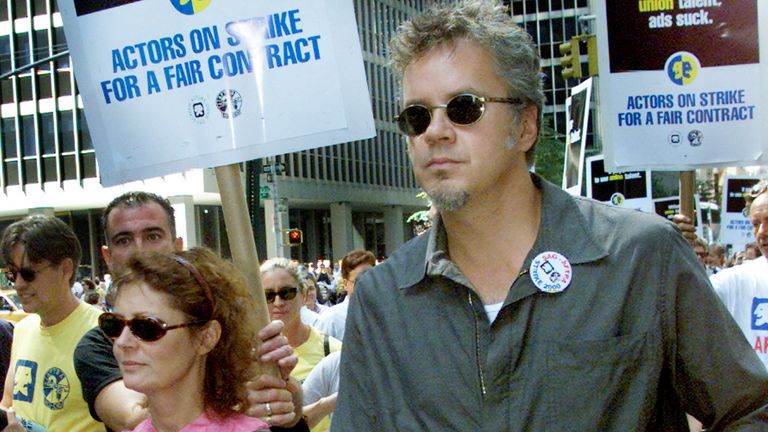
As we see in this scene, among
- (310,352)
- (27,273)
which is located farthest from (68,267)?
(310,352)

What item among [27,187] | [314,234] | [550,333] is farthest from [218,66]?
[314,234]

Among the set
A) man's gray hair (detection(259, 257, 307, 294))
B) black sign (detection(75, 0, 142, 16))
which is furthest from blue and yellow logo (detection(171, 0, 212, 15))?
man's gray hair (detection(259, 257, 307, 294))

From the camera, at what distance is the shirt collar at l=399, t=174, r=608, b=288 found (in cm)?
235

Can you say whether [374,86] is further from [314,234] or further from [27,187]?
[27,187]

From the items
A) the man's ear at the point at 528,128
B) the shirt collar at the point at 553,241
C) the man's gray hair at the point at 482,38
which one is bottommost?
the shirt collar at the point at 553,241

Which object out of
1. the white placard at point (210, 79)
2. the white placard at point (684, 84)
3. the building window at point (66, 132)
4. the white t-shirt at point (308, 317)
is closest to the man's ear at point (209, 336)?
the white placard at point (210, 79)

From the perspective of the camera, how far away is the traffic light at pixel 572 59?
1480cm

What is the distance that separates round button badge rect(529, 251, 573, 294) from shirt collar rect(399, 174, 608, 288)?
0.06 feet

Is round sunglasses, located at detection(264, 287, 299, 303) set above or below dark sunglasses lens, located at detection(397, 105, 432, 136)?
below

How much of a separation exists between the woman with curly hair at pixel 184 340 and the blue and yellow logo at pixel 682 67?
14.0 feet

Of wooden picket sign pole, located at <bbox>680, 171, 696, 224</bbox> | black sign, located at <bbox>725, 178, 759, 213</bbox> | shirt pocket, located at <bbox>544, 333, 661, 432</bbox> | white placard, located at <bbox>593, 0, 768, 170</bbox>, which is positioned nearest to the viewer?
shirt pocket, located at <bbox>544, 333, 661, 432</bbox>

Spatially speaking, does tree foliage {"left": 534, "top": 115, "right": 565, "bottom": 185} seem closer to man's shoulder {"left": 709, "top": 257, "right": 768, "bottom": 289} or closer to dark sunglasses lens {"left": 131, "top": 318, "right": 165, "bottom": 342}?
man's shoulder {"left": 709, "top": 257, "right": 768, "bottom": 289}

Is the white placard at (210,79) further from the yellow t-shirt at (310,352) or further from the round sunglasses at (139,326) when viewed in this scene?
the yellow t-shirt at (310,352)

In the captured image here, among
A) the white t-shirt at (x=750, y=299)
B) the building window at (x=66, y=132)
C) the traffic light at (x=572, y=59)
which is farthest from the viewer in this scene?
the building window at (x=66, y=132)
